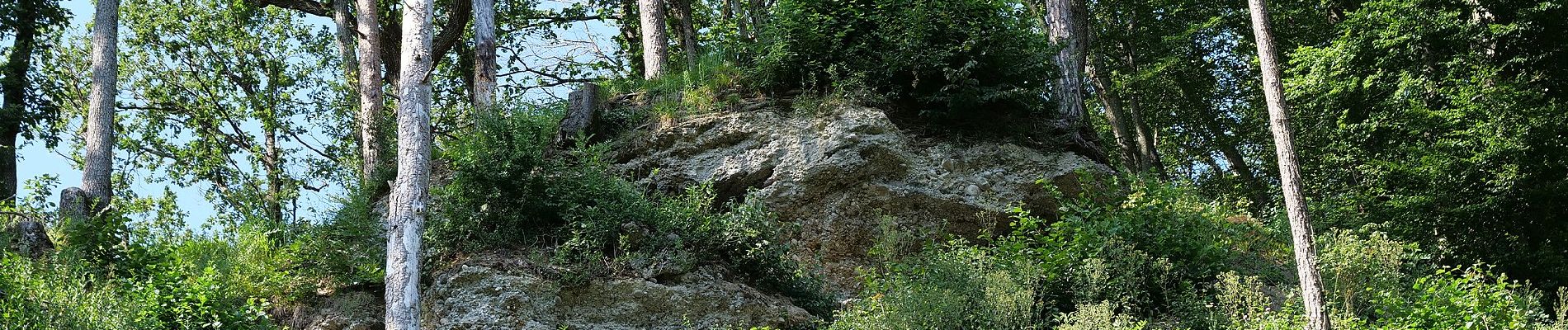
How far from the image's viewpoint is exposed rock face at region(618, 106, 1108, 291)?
459 inches

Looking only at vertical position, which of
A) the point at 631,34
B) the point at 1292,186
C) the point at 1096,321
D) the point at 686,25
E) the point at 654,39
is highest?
the point at 631,34

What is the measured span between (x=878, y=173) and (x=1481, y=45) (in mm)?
8860

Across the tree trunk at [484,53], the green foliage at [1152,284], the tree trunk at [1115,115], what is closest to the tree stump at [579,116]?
the tree trunk at [484,53]

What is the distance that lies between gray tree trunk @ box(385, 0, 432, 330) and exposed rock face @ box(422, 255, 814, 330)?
1.66 feet

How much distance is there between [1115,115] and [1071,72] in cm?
502

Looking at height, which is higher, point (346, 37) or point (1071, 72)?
point (346, 37)

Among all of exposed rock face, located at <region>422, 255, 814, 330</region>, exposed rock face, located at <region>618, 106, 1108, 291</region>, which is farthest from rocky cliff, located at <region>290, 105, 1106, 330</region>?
exposed rock face, located at <region>422, 255, 814, 330</region>

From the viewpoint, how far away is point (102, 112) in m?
13.6

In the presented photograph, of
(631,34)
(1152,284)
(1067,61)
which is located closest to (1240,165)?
(1067,61)

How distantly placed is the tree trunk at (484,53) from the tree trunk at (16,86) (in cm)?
901

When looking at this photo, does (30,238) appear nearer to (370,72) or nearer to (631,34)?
(370,72)

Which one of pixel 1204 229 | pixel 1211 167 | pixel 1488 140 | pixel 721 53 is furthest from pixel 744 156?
pixel 1211 167

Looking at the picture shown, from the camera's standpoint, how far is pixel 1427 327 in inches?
356

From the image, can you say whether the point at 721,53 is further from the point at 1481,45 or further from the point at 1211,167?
the point at 1211,167
